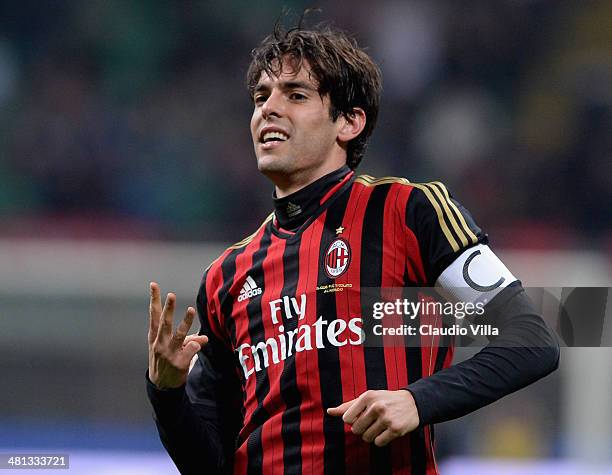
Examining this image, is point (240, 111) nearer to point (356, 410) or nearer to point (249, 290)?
point (249, 290)

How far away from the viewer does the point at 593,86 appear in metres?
8.00

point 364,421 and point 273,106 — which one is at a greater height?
point 273,106

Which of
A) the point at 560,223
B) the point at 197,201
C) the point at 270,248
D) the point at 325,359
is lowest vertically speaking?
the point at 325,359

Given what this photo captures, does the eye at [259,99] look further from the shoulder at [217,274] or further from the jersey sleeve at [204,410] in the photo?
the jersey sleeve at [204,410]

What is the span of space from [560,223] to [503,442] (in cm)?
243

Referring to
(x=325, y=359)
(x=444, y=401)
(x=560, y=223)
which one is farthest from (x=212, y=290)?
(x=560, y=223)

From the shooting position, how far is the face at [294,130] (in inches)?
114

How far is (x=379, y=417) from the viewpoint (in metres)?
2.25

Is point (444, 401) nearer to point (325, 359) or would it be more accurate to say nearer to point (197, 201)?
point (325, 359)

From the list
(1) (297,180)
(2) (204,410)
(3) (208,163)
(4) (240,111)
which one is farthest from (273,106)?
(4) (240,111)

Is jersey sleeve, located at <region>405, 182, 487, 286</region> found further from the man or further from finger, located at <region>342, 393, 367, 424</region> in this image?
finger, located at <region>342, 393, 367, 424</region>

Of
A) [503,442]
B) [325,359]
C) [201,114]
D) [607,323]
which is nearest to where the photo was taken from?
[325,359]

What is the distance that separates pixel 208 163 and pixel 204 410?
504 cm

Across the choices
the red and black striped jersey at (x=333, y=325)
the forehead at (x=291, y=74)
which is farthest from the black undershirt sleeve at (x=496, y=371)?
the forehead at (x=291, y=74)
